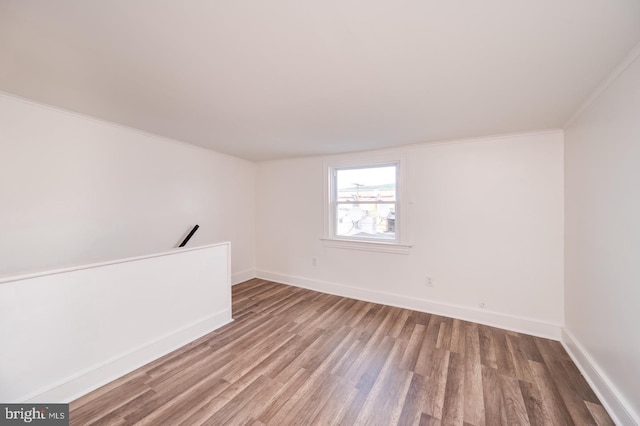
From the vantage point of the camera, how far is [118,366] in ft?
6.15

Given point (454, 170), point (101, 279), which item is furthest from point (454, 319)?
point (101, 279)

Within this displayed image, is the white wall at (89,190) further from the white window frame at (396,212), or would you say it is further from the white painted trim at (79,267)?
the white window frame at (396,212)

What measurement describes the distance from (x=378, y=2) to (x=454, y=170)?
246cm

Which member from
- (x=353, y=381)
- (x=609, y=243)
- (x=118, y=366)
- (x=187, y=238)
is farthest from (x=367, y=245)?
(x=118, y=366)

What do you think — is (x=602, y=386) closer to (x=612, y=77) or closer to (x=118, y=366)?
(x=612, y=77)

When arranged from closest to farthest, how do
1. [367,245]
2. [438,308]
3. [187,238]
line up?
[438,308] → [187,238] → [367,245]

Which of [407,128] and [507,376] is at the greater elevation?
[407,128]

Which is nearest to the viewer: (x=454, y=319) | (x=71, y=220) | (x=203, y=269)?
(x=71, y=220)

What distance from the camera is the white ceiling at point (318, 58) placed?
1.08 meters

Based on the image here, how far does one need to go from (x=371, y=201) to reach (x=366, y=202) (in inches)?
3.3

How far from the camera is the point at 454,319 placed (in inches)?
114

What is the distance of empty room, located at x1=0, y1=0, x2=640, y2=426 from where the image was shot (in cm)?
126

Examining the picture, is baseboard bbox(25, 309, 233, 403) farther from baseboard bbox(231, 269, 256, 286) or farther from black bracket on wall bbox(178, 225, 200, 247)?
baseboard bbox(231, 269, 256, 286)

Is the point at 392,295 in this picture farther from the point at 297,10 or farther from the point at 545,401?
the point at 297,10
